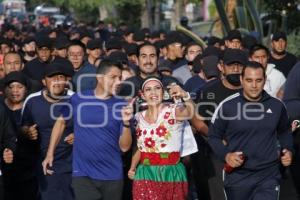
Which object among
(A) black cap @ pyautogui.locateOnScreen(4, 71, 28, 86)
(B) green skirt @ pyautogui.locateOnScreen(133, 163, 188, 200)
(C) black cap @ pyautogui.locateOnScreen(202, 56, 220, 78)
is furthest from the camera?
(C) black cap @ pyautogui.locateOnScreen(202, 56, 220, 78)

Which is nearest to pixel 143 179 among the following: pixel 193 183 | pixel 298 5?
pixel 193 183

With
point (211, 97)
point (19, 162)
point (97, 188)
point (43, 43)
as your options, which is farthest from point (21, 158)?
point (43, 43)

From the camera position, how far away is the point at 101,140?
7902mm

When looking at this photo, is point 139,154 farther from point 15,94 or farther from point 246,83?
point 15,94

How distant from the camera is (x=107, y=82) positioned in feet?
26.1

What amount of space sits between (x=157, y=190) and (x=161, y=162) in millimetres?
255

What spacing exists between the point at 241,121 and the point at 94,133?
55.0 inches

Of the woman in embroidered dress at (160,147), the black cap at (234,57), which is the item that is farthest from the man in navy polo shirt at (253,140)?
the black cap at (234,57)

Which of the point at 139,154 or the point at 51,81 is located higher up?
the point at 51,81

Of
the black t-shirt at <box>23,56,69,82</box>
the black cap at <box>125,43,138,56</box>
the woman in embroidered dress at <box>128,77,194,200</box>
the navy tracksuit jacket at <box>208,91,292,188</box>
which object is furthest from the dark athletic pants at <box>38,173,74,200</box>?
the black cap at <box>125,43,138,56</box>

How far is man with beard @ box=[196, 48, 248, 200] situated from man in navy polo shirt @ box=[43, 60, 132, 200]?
117 centimetres

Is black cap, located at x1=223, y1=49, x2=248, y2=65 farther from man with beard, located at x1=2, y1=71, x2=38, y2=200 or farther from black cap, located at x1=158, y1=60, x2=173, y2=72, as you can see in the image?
man with beard, located at x1=2, y1=71, x2=38, y2=200

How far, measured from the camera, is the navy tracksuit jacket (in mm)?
7461

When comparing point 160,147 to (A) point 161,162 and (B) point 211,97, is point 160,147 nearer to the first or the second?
(A) point 161,162
